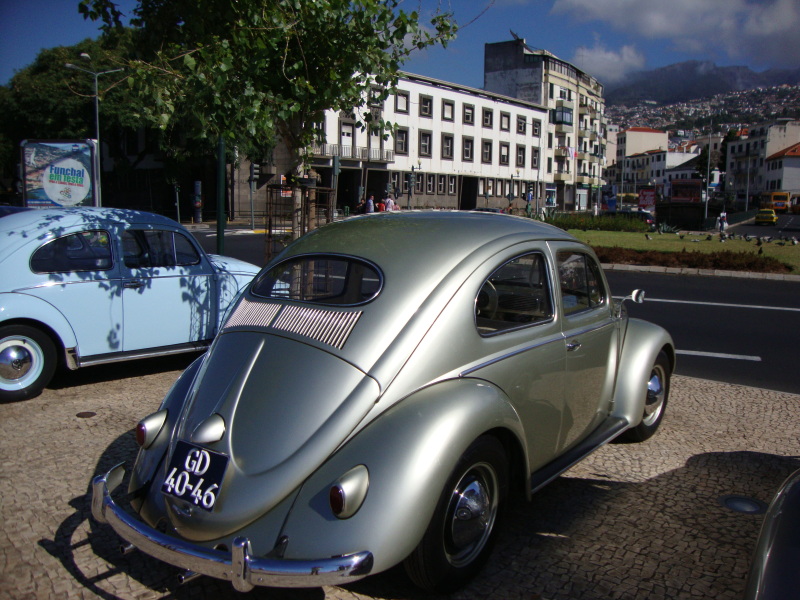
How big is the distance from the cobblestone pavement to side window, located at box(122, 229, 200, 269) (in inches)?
54.2

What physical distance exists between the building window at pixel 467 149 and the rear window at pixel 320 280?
5791 centimetres

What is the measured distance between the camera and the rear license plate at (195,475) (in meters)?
2.74

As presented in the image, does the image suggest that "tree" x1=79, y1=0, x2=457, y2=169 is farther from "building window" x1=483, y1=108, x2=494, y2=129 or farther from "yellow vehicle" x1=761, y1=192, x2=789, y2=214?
"yellow vehicle" x1=761, y1=192, x2=789, y2=214

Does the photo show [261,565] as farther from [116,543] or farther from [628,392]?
[628,392]

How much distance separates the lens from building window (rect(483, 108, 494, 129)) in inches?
2421

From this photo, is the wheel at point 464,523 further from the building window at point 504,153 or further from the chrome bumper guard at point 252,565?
the building window at point 504,153

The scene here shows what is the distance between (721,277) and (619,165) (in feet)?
562

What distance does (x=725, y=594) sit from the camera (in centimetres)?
308

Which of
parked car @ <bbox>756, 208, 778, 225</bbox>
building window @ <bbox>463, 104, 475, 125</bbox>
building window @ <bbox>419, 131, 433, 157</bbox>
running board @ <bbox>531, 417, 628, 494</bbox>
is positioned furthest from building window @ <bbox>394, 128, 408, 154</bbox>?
running board @ <bbox>531, 417, 628, 494</bbox>

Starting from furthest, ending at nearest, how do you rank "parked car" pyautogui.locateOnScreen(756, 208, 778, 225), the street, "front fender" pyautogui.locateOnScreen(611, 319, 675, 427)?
"parked car" pyautogui.locateOnScreen(756, 208, 778, 225) < the street < "front fender" pyautogui.locateOnScreen(611, 319, 675, 427)

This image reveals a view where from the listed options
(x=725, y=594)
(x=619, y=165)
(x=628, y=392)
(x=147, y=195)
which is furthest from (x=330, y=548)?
(x=619, y=165)

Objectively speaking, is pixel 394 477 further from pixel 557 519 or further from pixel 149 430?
pixel 557 519

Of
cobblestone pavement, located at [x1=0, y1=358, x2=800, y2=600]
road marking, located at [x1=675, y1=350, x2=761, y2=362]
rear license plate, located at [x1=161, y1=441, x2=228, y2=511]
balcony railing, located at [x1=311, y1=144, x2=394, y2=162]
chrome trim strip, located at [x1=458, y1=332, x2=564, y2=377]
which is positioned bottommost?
cobblestone pavement, located at [x1=0, y1=358, x2=800, y2=600]

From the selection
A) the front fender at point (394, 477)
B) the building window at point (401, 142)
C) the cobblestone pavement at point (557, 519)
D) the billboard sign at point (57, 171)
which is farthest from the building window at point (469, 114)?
the front fender at point (394, 477)
